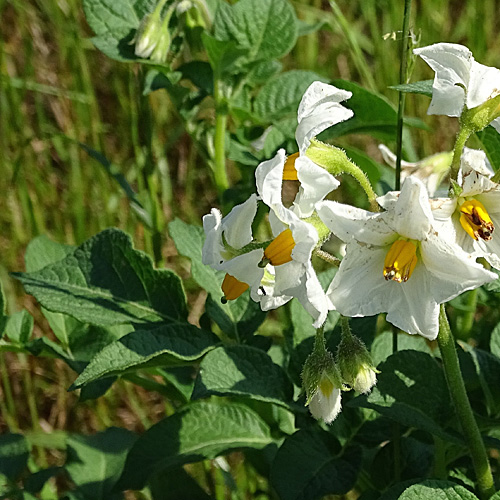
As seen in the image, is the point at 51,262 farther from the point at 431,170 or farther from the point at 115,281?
the point at 431,170

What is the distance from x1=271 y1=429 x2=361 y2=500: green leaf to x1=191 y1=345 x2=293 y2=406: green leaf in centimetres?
9

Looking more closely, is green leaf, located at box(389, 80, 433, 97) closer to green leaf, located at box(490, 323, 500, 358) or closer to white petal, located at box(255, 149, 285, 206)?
white petal, located at box(255, 149, 285, 206)

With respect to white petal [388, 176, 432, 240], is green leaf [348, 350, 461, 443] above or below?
below

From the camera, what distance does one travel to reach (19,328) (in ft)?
5.28

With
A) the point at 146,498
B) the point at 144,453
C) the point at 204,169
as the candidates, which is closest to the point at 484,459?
the point at 144,453

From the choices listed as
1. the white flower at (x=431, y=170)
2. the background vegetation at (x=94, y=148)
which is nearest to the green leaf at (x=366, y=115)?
the white flower at (x=431, y=170)

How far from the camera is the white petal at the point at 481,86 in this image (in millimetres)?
1077

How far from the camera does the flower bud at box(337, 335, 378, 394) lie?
3.85 feet

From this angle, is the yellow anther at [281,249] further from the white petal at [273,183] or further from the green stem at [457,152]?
the green stem at [457,152]

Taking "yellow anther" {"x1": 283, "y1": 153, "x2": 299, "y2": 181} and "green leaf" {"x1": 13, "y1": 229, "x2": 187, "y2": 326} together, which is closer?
"yellow anther" {"x1": 283, "y1": 153, "x2": 299, "y2": 181}

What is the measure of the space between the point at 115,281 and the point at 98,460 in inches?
18.1

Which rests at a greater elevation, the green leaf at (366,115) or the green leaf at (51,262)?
the green leaf at (366,115)

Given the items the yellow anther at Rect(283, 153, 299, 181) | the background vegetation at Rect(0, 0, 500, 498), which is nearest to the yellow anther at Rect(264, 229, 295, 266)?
the yellow anther at Rect(283, 153, 299, 181)

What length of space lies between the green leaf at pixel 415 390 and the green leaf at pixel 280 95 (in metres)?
0.70
